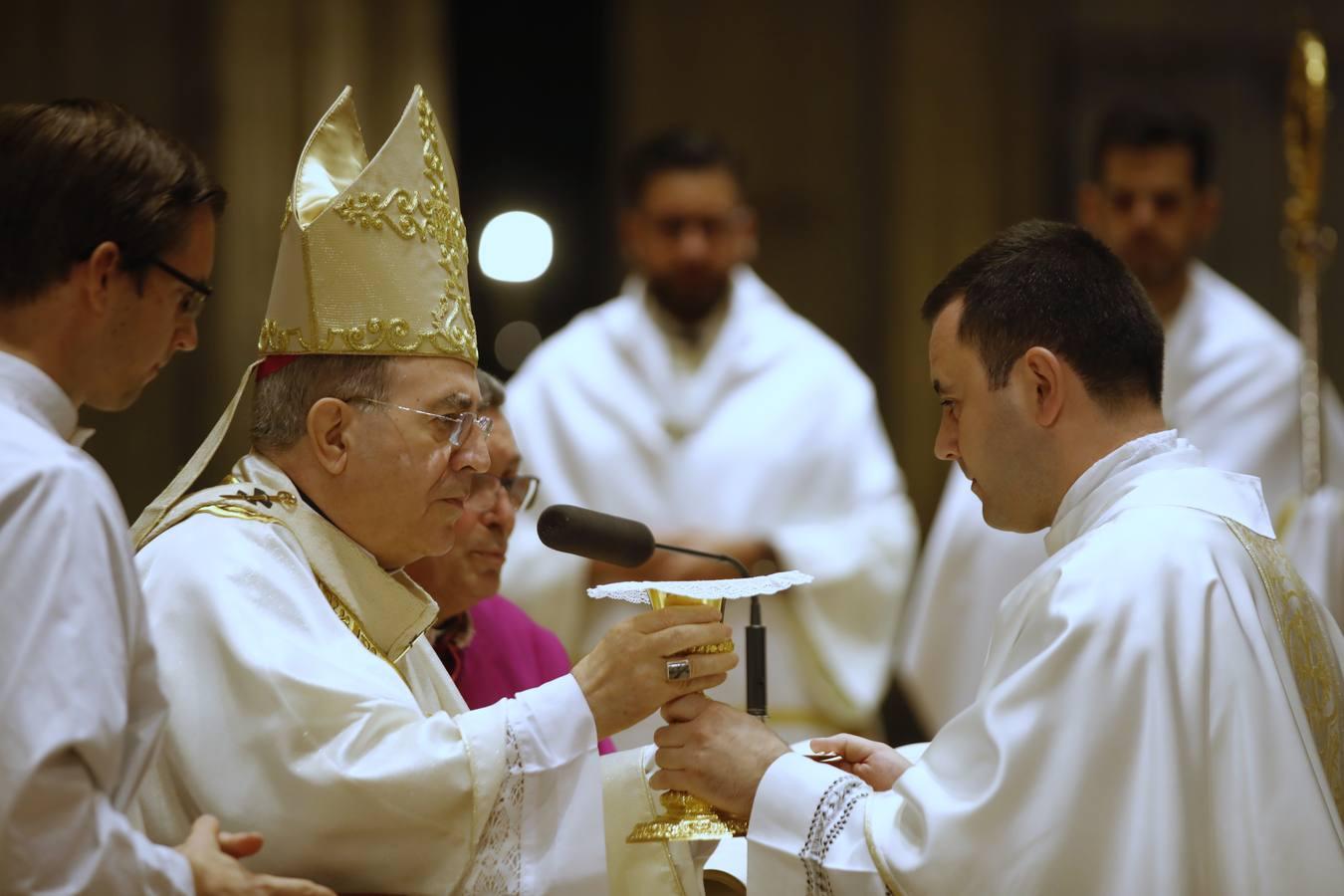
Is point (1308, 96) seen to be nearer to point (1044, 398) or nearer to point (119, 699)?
point (1044, 398)

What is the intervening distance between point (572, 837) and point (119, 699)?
841 millimetres

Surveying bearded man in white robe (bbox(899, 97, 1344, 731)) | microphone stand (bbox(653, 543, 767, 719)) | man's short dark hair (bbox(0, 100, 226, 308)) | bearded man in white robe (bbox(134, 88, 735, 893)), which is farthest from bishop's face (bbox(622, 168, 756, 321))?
man's short dark hair (bbox(0, 100, 226, 308))

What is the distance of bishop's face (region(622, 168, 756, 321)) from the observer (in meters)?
5.87

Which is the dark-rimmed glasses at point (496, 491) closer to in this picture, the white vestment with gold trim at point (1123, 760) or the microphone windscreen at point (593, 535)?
the microphone windscreen at point (593, 535)

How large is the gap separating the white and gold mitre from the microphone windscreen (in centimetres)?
41

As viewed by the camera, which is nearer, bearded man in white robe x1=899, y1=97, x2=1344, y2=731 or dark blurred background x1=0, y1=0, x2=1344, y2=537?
bearded man in white robe x1=899, y1=97, x2=1344, y2=731

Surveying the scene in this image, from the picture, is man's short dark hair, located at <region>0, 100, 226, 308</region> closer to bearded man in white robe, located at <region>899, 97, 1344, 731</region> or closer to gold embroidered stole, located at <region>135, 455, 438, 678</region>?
gold embroidered stole, located at <region>135, 455, 438, 678</region>

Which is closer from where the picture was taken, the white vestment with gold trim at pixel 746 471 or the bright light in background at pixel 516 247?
the white vestment with gold trim at pixel 746 471

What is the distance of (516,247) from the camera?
7.55m

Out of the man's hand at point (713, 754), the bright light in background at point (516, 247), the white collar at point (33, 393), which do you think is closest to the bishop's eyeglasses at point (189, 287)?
the white collar at point (33, 393)

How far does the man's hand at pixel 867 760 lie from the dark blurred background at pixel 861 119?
4292 mm

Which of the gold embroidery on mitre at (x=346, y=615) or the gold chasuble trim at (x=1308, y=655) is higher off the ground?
the gold embroidery on mitre at (x=346, y=615)

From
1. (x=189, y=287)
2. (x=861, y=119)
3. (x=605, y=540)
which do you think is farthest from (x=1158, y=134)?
(x=189, y=287)

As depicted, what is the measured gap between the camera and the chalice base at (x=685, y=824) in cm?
290
